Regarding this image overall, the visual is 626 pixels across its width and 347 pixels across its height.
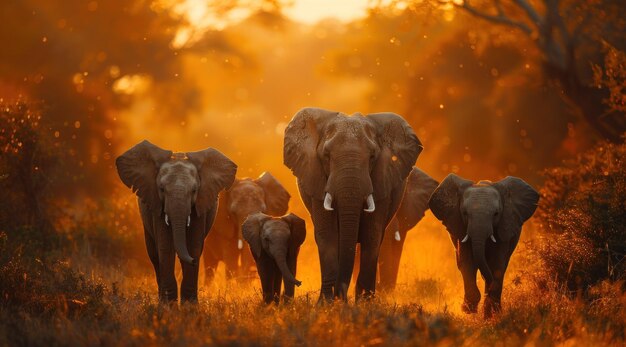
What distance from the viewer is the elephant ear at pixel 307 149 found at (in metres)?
11.0

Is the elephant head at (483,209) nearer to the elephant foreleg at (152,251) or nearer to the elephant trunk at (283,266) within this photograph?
the elephant trunk at (283,266)

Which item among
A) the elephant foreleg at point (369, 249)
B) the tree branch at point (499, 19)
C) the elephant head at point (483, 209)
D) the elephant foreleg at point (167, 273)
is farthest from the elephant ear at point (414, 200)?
the tree branch at point (499, 19)

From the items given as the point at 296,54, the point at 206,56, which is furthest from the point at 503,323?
the point at 296,54

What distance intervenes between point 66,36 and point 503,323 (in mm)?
23043

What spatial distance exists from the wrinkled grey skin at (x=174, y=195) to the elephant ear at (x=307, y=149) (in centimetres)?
85

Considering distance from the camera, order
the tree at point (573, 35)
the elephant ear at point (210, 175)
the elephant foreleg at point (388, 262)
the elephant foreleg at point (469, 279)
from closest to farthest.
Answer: the elephant ear at point (210, 175), the elephant foreleg at point (469, 279), the elephant foreleg at point (388, 262), the tree at point (573, 35)

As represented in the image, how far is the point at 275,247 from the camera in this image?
11.4 m

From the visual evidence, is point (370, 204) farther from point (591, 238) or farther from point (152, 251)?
point (591, 238)

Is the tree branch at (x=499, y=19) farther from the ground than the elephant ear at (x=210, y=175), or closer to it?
farther from the ground

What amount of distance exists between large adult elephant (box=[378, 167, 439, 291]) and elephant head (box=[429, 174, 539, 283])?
4.94ft

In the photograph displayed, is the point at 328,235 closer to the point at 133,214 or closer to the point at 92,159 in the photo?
the point at 133,214

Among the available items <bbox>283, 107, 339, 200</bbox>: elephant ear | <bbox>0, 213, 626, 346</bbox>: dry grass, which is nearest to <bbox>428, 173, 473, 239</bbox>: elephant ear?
<bbox>0, 213, 626, 346</bbox>: dry grass

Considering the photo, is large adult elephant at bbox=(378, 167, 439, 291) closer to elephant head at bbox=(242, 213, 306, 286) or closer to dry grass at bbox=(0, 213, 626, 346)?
dry grass at bbox=(0, 213, 626, 346)

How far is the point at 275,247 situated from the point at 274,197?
376 cm
